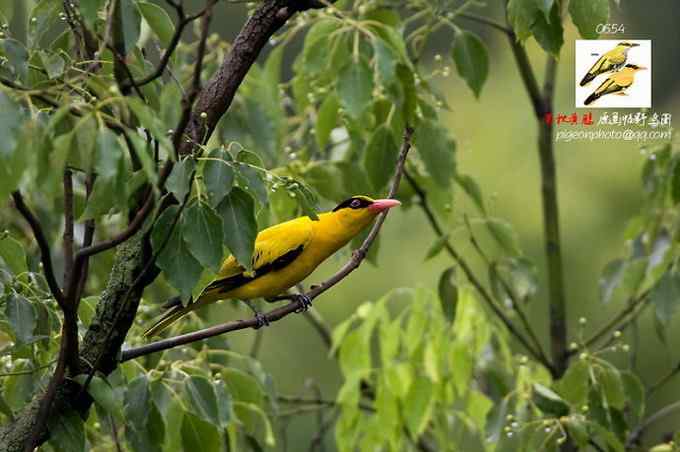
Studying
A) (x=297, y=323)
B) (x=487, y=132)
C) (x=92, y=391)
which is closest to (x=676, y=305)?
(x=92, y=391)

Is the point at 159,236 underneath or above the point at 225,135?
above

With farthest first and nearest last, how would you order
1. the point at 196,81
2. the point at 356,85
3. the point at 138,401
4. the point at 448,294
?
1. the point at 448,294
2. the point at 356,85
3. the point at 138,401
4. the point at 196,81

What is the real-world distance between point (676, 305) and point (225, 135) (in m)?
1.57

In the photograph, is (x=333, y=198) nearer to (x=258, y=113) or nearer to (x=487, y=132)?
(x=258, y=113)

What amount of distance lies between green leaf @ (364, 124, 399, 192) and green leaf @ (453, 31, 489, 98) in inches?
10.8

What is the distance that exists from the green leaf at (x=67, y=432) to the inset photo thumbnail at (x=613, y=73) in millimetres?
2163

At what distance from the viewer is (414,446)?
445 cm

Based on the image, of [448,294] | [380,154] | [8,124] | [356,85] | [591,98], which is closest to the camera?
[8,124]

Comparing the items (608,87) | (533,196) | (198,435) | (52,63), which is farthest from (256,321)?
(533,196)

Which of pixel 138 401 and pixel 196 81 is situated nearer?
pixel 196 81

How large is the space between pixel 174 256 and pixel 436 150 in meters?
1.50

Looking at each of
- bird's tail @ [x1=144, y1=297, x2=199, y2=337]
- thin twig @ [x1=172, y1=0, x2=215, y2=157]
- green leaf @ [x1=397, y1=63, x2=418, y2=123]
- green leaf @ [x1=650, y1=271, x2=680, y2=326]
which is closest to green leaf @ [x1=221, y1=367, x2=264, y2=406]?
bird's tail @ [x1=144, y1=297, x2=199, y2=337]

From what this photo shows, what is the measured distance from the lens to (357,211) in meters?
3.53

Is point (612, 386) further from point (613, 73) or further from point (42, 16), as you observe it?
point (42, 16)
